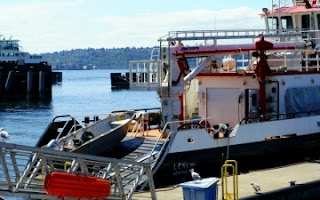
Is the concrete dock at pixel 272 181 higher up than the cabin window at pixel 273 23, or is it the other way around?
the cabin window at pixel 273 23

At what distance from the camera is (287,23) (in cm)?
2833

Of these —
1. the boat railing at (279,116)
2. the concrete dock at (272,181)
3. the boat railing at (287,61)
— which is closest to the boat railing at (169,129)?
the concrete dock at (272,181)

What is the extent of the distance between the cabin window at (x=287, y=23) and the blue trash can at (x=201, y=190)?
13.8 m

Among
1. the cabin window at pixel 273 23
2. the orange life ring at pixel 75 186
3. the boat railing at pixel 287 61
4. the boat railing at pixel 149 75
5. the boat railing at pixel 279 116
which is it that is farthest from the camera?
the cabin window at pixel 273 23

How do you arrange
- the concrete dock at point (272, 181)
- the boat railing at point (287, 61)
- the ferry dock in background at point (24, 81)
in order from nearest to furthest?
the concrete dock at point (272, 181) → the boat railing at point (287, 61) → the ferry dock in background at point (24, 81)

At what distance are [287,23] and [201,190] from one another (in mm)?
14358

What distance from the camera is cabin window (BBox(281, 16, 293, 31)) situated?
28.2 metres

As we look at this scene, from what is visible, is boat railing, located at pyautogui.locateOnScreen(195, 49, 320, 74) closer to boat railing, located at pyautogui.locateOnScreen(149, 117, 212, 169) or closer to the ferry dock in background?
boat railing, located at pyautogui.locateOnScreen(149, 117, 212, 169)

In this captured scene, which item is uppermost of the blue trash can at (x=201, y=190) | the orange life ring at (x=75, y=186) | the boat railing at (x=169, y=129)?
the boat railing at (x=169, y=129)

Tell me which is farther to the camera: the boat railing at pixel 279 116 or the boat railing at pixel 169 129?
the boat railing at pixel 279 116

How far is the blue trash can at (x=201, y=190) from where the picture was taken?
15602 mm

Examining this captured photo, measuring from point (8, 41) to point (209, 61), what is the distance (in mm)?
110798

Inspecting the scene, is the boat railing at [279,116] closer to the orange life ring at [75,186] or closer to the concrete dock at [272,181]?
the concrete dock at [272,181]

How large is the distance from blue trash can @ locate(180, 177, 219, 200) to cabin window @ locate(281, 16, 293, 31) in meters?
13.8
